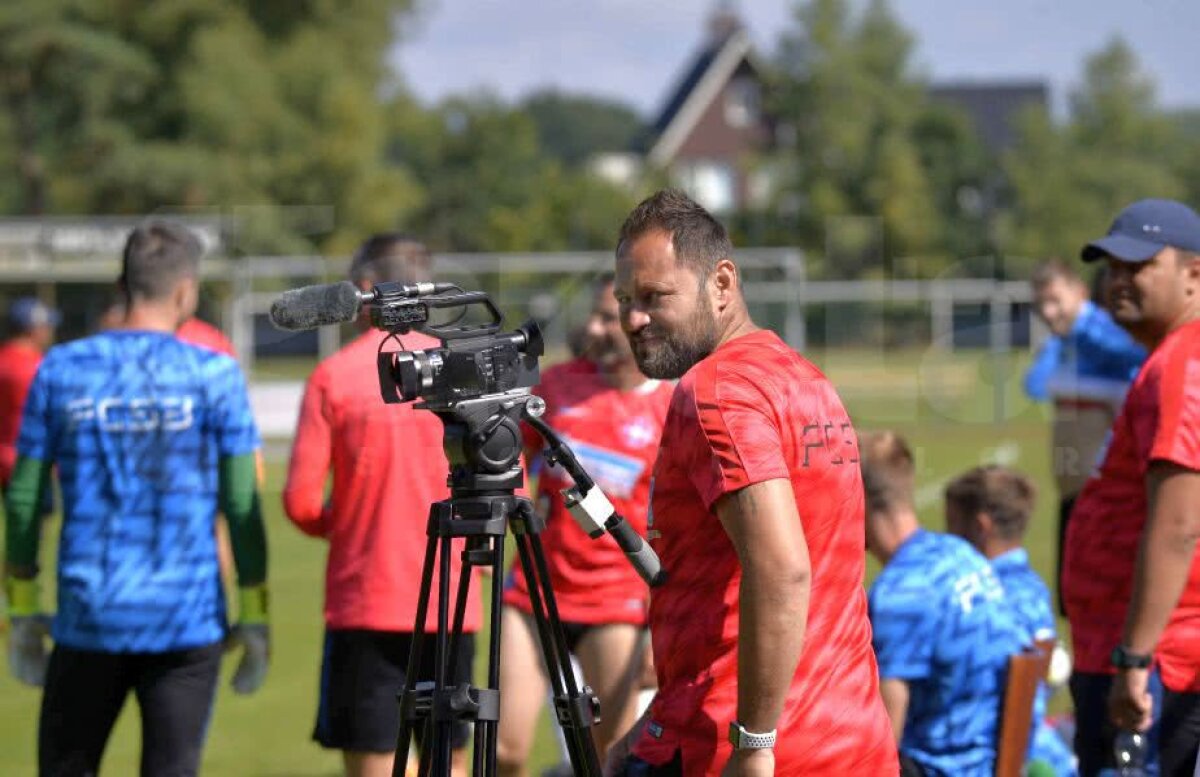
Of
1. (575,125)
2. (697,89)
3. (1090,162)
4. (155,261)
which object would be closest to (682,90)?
(697,89)

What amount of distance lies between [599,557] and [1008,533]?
1.51m

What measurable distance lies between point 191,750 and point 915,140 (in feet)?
170

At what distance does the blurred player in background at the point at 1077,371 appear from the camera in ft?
26.1

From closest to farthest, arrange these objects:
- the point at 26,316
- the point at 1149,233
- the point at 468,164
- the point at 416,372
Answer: the point at 416,372
the point at 1149,233
the point at 26,316
the point at 468,164

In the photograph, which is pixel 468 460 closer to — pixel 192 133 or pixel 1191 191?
pixel 192 133

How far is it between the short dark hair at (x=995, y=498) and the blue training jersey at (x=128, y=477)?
2.67 meters

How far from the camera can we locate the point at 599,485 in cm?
588

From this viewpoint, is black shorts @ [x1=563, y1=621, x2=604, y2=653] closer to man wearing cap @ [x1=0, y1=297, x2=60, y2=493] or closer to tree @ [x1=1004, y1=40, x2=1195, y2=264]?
man wearing cap @ [x1=0, y1=297, x2=60, y2=493]

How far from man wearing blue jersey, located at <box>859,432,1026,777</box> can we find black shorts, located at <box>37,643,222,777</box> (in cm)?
208

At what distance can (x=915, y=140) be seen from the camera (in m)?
54.1

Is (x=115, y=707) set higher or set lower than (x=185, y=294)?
lower

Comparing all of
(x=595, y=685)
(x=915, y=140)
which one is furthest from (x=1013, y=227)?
(x=595, y=685)

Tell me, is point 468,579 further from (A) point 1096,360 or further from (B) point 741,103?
(B) point 741,103

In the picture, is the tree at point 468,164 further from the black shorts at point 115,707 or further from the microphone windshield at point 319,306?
the microphone windshield at point 319,306
